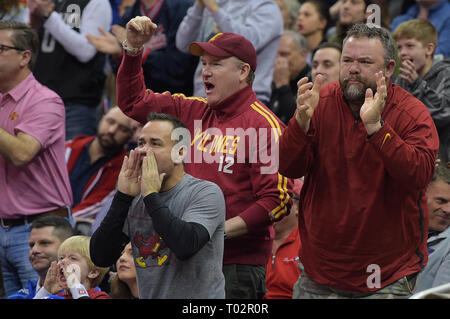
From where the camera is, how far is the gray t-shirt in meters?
4.10

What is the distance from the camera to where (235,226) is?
15.4 feet

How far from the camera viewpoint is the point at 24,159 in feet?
19.1

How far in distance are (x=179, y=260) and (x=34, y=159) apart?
2283mm

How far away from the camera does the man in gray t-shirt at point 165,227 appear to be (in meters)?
4.01

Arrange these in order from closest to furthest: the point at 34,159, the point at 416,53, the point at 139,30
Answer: the point at 139,30
the point at 34,159
the point at 416,53

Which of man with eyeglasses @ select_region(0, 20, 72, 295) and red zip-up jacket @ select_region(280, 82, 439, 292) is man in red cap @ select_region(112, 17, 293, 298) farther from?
man with eyeglasses @ select_region(0, 20, 72, 295)

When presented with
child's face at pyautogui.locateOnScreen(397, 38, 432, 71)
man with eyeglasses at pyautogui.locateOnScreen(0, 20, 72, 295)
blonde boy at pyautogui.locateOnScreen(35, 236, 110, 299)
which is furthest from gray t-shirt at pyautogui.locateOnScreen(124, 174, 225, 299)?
child's face at pyautogui.locateOnScreen(397, 38, 432, 71)

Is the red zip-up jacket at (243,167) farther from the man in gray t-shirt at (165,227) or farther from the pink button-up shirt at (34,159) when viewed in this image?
the pink button-up shirt at (34,159)

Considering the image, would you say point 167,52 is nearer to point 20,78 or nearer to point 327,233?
point 20,78

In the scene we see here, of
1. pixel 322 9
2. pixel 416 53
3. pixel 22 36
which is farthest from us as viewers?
pixel 322 9

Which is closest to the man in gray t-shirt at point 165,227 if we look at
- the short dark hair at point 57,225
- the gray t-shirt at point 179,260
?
the gray t-shirt at point 179,260

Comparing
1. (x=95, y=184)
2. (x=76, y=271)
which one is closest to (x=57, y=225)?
(x=76, y=271)

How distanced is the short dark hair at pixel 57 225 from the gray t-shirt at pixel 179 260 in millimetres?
1727

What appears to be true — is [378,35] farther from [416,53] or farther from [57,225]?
[57,225]
